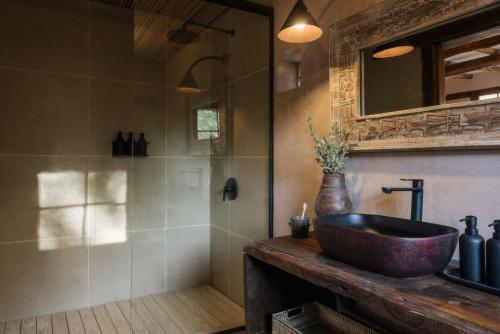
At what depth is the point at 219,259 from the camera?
2764 millimetres

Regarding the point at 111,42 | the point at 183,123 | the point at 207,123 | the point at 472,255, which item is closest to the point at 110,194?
the point at 183,123

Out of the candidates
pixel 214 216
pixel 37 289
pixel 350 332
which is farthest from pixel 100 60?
pixel 350 332

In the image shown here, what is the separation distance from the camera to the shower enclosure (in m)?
2.46

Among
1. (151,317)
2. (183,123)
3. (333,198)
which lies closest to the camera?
(333,198)

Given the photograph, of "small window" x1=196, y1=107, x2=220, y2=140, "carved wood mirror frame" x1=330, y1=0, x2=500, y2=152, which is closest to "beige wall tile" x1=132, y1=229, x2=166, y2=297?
"small window" x1=196, y1=107, x2=220, y2=140

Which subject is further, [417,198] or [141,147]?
[141,147]

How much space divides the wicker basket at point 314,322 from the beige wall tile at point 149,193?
1.51 m

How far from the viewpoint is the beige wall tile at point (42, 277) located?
2.48 m

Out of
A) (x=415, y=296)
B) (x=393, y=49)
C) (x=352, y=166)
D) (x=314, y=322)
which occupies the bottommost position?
(x=314, y=322)

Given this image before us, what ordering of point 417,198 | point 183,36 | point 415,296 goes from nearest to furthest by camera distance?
1. point 415,296
2. point 417,198
3. point 183,36

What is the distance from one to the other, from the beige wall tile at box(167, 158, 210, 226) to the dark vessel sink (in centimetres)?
159

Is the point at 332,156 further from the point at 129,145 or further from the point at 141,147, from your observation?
the point at 129,145

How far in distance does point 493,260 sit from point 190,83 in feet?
7.13

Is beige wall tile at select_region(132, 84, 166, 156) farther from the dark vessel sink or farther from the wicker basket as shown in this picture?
the dark vessel sink
